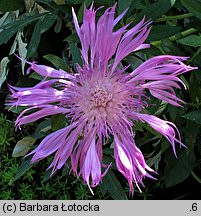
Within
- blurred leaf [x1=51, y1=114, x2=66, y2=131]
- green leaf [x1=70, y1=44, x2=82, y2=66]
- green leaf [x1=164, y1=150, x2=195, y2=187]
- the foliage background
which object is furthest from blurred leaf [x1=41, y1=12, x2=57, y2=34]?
green leaf [x1=164, y1=150, x2=195, y2=187]

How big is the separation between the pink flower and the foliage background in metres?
0.05

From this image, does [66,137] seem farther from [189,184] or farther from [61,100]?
[189,184]

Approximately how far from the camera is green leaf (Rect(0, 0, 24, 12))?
110cm

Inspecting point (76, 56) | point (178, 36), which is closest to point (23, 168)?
point (76, 56)

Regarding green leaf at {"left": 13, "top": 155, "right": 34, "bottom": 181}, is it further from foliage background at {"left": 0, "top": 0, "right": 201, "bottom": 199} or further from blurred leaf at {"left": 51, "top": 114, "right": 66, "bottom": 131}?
blurred leaf at {"left": 51, "top": 114, "right": 66, "bottom": 131}

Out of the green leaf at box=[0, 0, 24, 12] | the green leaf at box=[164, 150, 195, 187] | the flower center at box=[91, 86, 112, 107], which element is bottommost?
the green leaf at box=[164, 150, 195, 187]

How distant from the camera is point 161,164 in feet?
4.97

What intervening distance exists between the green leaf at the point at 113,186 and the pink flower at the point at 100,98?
22 cm

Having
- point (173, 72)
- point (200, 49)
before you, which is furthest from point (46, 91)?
point (200, 49)

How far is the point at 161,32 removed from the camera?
91 cm

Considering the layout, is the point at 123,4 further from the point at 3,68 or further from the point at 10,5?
the point at 3,68

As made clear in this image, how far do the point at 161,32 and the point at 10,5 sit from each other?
0.37m

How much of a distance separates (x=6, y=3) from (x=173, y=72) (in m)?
0.47

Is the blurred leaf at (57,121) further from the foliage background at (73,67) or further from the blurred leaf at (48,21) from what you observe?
the blurred leaf at (48,21)
